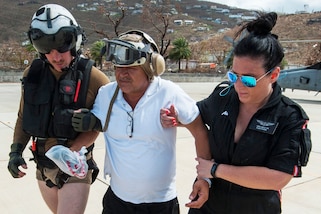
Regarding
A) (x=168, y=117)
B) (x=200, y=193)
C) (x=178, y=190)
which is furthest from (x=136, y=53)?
(x=178, y=190)

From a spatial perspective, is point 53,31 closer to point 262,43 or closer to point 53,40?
point 53,40

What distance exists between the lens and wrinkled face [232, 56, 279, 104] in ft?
5.90

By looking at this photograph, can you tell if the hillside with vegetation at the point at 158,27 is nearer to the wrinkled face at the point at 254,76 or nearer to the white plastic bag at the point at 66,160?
the white plastic bag at the point at 66,160

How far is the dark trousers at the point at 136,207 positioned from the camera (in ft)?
6.85

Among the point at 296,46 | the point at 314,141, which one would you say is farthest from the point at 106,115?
the point at 296,46

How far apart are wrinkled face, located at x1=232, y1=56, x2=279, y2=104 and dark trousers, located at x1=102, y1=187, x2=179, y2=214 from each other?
739 millimetres

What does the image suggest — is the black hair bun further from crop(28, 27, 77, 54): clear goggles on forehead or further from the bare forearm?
crop(28, 27, 77, 54): clear goggles on forehead

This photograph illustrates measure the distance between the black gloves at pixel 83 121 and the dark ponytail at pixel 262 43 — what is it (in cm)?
83

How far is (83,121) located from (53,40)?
0.50m

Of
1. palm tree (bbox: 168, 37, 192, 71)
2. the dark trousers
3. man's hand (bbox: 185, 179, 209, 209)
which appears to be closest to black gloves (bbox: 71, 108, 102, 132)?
the dark trousers

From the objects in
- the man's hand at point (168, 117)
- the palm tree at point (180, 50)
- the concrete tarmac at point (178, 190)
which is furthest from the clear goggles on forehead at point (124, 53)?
the palm tree at point (180, 50)

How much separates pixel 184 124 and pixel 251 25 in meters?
0.61

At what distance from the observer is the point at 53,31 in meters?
2.17

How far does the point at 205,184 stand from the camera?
1973 mm
